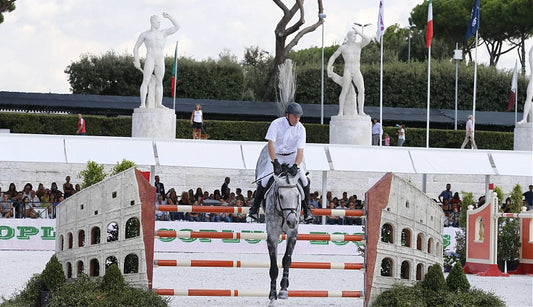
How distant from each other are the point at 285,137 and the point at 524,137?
2280 cm

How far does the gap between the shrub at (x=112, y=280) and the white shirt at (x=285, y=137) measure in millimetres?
1874

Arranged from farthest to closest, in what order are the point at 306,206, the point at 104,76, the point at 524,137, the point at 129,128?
1. the point at 104,76
2. the point at 129,128
3. the point at 524,137
4. the point at 306,206

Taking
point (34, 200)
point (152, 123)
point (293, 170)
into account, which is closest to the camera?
point (293, 170)

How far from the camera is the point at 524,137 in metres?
30.5

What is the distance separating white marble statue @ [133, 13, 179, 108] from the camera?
25875mm

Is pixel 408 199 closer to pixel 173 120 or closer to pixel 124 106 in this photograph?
pixel 173 120

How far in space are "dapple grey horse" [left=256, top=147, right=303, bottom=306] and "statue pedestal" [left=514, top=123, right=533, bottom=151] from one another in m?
22.5

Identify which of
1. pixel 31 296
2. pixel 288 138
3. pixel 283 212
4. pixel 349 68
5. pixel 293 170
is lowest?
pixel 31 296

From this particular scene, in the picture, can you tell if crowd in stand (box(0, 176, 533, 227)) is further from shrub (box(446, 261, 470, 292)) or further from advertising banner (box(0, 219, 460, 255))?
shrub (box(446, 261, 470, 292))

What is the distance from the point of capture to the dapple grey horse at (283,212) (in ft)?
28.3

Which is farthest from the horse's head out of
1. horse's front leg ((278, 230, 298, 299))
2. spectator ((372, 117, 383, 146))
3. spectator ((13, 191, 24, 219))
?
spectator ((372, 117, 383, 146))

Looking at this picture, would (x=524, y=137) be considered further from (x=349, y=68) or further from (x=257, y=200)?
(x=257, y=200)

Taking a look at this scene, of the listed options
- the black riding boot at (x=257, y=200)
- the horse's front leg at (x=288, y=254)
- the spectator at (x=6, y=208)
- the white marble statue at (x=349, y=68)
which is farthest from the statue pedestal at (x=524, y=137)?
the horse's front leg at (x=288, y=254)

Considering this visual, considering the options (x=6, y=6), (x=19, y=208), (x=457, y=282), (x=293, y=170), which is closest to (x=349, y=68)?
(x=19, y=208)
